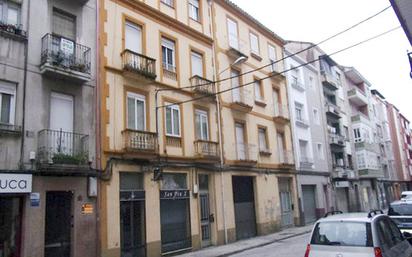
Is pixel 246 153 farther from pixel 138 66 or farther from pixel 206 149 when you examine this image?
pixel 138 66

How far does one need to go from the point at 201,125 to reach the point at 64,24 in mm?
7843

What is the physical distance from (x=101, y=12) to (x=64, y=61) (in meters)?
3.21

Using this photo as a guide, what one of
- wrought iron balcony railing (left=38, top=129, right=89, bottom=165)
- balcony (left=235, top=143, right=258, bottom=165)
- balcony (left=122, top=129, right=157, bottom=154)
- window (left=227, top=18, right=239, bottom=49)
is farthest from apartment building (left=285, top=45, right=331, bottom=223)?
wrought iron balcony railing (left=38, top=129, right=89, bottom=165)

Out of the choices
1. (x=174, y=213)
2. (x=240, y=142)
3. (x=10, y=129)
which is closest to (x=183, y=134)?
(x=174, y=213)

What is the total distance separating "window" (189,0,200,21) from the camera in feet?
63.8

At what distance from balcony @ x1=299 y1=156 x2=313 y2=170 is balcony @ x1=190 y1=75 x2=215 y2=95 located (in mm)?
10661

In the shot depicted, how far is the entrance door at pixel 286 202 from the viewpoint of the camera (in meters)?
23.8

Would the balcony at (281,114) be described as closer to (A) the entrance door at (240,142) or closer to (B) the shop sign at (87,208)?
(A) the entrance door at (240,142)

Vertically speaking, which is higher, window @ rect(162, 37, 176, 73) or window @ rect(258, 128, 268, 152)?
window @ rect(162, 37, 176, 73)

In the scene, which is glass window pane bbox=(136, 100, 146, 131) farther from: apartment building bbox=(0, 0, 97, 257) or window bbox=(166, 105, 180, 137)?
apartment building bbox=(0, 0, 97, 257)

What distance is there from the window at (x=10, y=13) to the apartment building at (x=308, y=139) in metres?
17.3

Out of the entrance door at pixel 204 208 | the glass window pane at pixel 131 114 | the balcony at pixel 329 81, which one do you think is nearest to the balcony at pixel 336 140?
the balcony at pixel 329 81

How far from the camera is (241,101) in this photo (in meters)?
21.0

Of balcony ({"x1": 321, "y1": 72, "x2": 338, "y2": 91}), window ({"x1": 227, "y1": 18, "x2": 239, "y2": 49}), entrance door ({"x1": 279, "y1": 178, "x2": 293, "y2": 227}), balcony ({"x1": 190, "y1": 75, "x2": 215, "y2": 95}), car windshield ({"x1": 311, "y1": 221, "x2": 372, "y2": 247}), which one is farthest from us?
balcony ({"x1": 321, "y1": 72, "x2": 338, "y2": 91})
